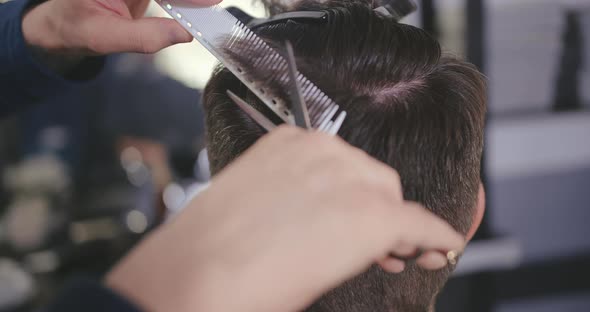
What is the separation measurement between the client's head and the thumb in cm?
12

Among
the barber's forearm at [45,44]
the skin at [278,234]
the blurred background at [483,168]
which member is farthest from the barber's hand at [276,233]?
the blurred background at [483,168]

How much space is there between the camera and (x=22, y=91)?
979 mm

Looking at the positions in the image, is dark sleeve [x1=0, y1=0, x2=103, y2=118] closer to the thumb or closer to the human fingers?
the thumb

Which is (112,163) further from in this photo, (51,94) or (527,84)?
(527,84)

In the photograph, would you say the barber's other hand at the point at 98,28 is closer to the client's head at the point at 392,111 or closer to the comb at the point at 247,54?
the comb at the point at 247,54

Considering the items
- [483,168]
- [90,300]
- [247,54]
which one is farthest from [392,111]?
[483,168]

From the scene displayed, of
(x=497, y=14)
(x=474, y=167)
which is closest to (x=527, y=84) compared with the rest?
(x=497, y=14)

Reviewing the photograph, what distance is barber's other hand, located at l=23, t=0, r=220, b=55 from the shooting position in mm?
736

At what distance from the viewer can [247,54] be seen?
1.95 ft

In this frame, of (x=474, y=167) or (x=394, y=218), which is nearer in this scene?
(x=394, y=218)

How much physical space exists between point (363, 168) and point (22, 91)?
0.79 metres

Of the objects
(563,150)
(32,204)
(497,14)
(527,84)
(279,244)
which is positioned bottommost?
(32,204)

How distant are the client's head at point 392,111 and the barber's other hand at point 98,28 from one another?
136 millimetres

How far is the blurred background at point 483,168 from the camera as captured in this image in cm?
198
